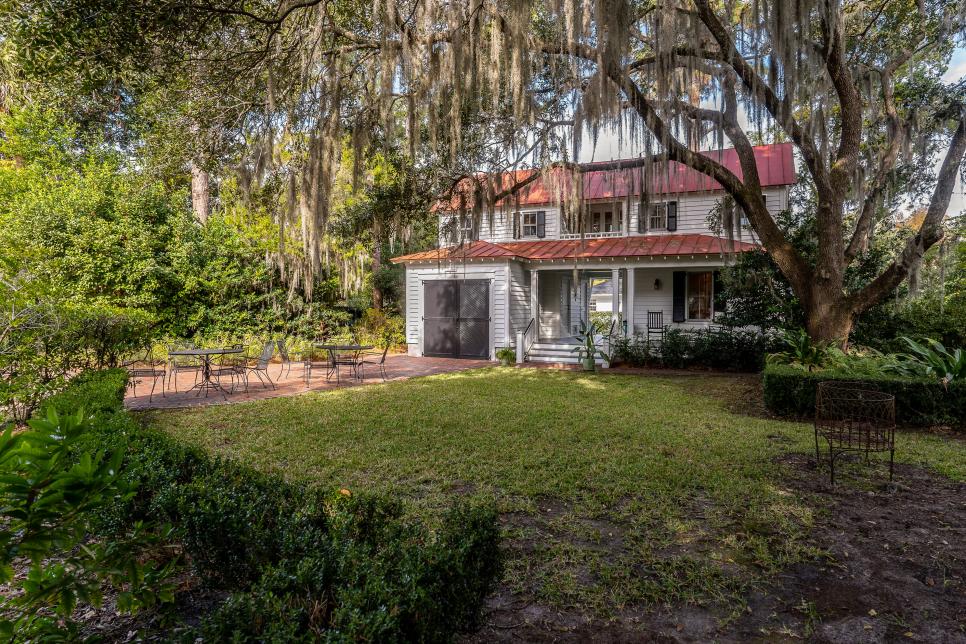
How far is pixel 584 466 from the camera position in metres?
4.93

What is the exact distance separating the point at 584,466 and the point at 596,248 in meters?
9.74

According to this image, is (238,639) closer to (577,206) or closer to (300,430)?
(300,430)

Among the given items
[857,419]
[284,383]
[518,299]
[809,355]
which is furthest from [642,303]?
[284,383]

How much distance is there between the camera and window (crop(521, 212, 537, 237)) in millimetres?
16266

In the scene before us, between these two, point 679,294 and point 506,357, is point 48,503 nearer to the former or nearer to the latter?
point 506,357

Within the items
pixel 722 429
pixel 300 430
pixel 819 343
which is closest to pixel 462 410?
pixel 300 430

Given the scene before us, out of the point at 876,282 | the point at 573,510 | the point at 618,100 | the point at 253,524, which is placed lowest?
the point at 573,510

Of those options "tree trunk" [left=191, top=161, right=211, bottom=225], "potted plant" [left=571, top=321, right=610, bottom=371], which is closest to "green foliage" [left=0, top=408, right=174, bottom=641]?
"potted plant" [left=571, top=321, right=610, bottom=371]

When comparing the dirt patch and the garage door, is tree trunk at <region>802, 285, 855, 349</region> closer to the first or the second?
the dirt patch

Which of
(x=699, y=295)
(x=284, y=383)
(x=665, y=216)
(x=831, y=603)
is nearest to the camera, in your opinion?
(x=831, y=603)

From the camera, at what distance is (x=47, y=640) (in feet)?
4.12

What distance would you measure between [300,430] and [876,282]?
366 inches

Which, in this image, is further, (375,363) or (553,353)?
(553,353)

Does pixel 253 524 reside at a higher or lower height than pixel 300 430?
higher
